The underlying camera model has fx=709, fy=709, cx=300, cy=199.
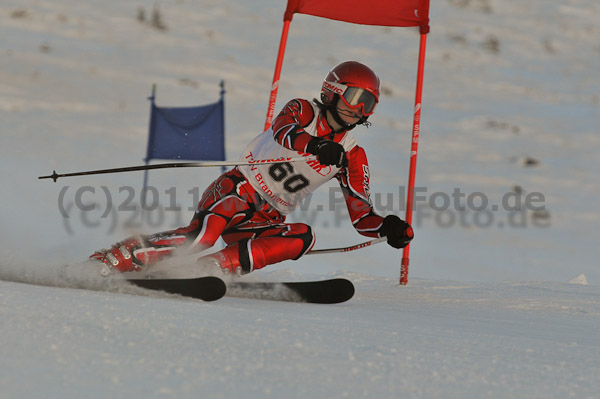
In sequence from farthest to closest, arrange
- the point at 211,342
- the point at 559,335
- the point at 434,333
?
1. the point at 559,335
2. the point at 434,333
3. the point at 211,342

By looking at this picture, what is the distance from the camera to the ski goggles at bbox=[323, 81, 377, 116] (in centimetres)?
349

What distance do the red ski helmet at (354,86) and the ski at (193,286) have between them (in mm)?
1221

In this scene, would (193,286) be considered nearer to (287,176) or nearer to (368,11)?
(287,176)

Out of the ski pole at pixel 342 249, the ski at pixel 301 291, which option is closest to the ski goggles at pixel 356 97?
the ski pole at pixel 342 249

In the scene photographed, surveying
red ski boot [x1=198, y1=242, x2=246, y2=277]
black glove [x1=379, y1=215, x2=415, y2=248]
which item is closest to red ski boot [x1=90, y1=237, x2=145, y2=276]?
red ski boot [x1=198, y1=242, x2=246, y2=277]

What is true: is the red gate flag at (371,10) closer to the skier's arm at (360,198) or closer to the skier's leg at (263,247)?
the skier's arm at (360,198)

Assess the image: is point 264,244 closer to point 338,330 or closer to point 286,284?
point 286,284

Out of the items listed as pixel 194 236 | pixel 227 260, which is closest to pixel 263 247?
pixel 227 260

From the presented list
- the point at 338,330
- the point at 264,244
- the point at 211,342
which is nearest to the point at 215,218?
the point at 264,244

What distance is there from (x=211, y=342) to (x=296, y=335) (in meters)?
0.30

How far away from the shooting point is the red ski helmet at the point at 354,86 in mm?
3494

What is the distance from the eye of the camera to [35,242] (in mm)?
3705

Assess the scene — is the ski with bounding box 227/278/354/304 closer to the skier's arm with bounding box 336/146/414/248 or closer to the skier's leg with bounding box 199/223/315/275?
the skier's leg with bounding box 199/223/315/275

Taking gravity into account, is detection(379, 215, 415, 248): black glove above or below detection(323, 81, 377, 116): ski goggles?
below
